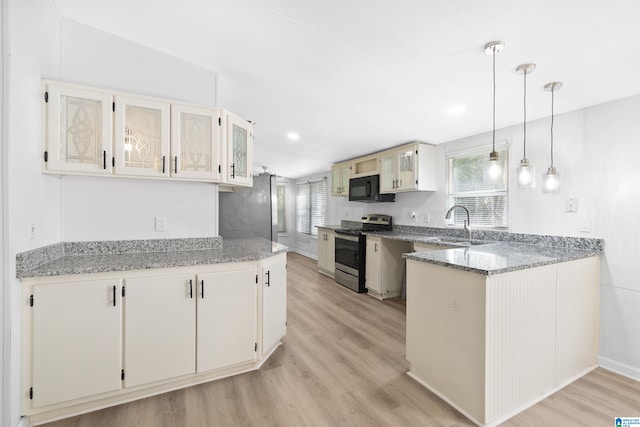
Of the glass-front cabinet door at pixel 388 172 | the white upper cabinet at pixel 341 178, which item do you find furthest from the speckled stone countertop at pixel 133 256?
the white upper cabinet at pixel 341 178

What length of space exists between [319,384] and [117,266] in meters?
1.58

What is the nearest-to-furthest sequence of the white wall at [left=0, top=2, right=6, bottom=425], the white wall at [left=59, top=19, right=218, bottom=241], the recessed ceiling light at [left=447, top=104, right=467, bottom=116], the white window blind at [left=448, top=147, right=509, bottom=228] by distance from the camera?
1. the white wall at [left=0, top=2, right=6, bottom=425]
2. the white wall at [left=59, top=19, right=218, bottom=241]
3. the recessed ceiling light at [left=447, top=104, right=467, bottom=116]
4. the white window blind at [left=448, top=147, right=509, bottom=228]

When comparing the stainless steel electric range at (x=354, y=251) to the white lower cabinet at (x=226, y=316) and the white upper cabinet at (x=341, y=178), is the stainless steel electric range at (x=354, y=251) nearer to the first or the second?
the white upper cabinet at (x=341, y=178)

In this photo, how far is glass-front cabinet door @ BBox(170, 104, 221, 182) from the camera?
2176 mm

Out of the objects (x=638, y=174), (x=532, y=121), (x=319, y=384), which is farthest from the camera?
(x=532, y=121)

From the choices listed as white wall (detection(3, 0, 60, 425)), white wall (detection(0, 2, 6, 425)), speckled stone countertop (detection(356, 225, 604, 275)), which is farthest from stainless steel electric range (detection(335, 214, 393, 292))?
white wall (detection(0, 2, 6, 425))

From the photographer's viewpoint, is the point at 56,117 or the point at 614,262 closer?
the point at 56,117

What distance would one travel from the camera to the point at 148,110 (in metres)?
2.10

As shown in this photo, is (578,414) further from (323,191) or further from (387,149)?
(323,191)

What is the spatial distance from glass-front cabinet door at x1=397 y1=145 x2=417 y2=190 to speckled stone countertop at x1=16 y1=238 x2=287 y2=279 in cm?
218

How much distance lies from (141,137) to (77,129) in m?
0.37

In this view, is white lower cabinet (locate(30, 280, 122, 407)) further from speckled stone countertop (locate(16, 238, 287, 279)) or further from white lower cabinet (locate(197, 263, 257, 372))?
white lower cabinet (locate(197, 263, 257, 372))

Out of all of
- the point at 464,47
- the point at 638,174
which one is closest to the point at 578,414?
the point at 638,174

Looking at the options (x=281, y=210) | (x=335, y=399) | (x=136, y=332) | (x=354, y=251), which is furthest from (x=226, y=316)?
(x=281, y=210)
